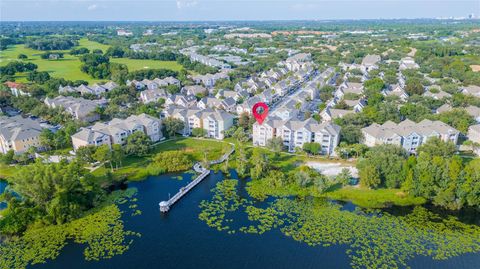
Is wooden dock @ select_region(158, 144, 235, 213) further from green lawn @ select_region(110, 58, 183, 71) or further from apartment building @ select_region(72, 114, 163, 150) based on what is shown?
green lawn @ select_region(110, 58, 183, 71)

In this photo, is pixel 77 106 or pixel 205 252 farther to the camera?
pixel 77 106

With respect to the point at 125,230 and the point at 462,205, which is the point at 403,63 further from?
the point at 125,230

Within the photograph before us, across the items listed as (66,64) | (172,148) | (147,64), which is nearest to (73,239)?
(172,148)

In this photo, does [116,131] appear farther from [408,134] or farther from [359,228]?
[408,134]

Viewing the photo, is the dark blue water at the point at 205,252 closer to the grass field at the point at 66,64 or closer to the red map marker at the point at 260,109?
the red map marker at the point at 260,109

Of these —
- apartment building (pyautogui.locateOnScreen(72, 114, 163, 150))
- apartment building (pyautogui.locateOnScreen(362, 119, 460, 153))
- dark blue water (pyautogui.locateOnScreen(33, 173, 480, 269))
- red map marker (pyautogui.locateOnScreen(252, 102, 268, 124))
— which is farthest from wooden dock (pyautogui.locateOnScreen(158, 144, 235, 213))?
apartment building (pyautogui.locateOnScreen(362, 119, 460, 153))

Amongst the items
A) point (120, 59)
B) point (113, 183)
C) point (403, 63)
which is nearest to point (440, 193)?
point (113, 183)
